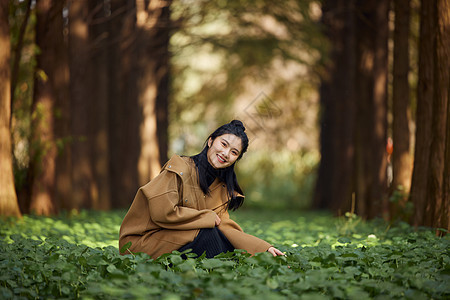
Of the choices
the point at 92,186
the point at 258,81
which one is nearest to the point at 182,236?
the point at 92,186

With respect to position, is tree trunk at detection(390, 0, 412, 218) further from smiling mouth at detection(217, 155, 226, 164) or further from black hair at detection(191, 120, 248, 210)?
smiling mouth at detection(217, 155, 226, 164)

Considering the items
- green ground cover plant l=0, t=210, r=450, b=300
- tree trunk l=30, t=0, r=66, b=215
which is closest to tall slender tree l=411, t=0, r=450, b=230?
green ground cover plant l=0, t=210, r=450, b=300

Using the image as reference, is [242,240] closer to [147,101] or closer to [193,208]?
[193,208]

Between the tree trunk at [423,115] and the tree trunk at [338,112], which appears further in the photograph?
the tree trunk at [338,112]

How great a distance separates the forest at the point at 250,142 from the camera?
438cm

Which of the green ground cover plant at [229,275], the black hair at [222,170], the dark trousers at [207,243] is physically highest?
the black hair at [222,170]

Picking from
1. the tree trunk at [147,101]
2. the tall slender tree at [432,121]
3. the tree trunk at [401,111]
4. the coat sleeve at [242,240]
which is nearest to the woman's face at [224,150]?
the coat sleeve at [242,240]

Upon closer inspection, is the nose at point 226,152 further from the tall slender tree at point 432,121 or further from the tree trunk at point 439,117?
the tree trunk at point 439,117

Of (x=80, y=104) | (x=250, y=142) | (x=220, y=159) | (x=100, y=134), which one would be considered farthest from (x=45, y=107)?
(x=220, y=159)

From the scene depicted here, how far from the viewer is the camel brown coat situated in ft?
16.3

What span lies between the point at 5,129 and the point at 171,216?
481 cm

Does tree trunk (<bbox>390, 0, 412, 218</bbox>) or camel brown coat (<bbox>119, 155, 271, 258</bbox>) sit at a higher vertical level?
tree trunk (<bbox>390, 0, 412, 218</bbox>)

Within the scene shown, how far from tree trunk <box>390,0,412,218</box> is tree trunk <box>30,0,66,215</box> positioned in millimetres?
5897

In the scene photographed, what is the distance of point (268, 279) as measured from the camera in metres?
3.98
